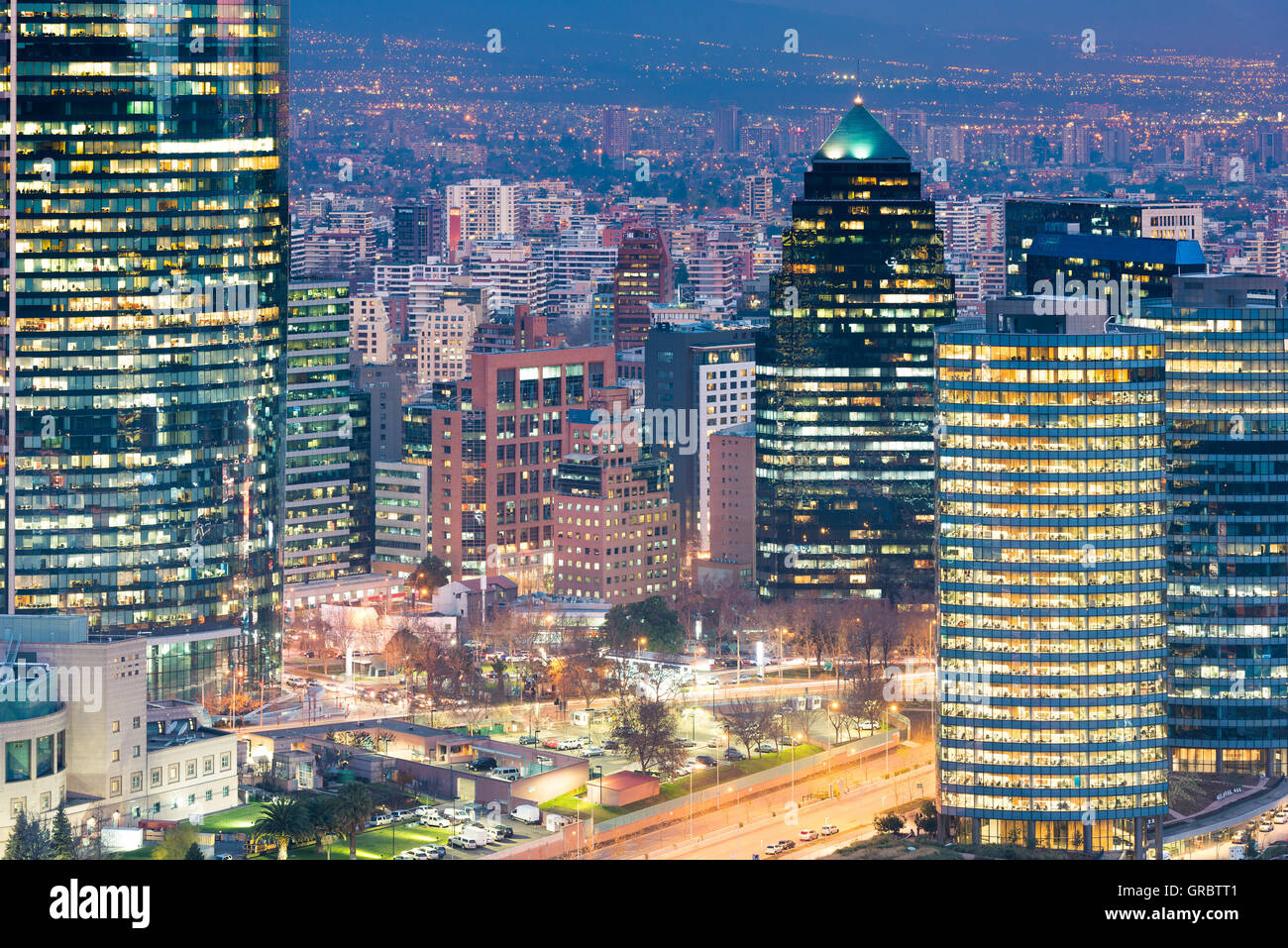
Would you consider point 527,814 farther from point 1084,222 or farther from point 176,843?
point 1084,222

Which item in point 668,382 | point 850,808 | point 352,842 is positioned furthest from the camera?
point 668,382

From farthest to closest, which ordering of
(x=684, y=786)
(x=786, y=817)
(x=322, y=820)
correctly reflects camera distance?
(x=684, y=786)
(x=786, y=817)
(x=322, y=820)

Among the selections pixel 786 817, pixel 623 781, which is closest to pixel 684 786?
pixel 623 781

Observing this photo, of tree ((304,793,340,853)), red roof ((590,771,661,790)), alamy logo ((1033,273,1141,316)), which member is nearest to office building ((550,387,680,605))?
alamy logo ((1033,273,1141,316))

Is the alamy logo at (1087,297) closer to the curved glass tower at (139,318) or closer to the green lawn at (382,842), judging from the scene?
the green lawn at (382,842)

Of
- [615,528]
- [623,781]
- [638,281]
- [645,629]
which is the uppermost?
[638,281]
